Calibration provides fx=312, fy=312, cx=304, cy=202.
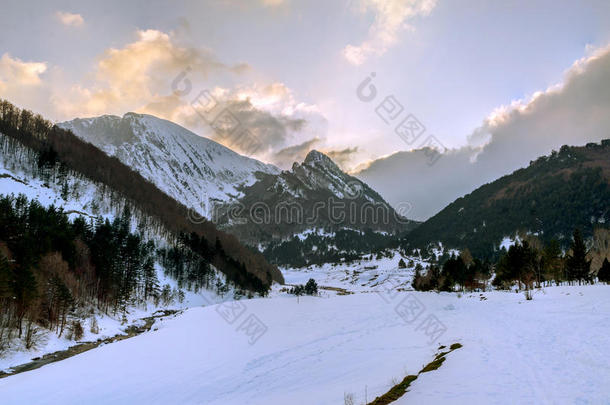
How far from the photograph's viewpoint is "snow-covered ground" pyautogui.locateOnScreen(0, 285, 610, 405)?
12898mm

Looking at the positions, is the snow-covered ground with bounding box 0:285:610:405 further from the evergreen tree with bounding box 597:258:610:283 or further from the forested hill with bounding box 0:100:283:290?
the forested hill with bounding box 0:100:283:290

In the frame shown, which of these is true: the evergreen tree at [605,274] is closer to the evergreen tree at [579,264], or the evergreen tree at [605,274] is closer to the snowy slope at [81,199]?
the evergreen tree at [579,264]

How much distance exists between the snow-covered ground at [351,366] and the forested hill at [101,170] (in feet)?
337

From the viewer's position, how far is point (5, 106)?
465ft

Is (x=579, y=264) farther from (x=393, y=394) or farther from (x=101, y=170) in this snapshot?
(x=101, y=170)

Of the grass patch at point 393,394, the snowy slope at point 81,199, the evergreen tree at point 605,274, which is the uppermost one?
the snowy slope at point 81,199

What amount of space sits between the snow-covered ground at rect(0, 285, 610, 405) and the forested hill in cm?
10281

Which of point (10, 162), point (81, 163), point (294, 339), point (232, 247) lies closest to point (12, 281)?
point (294, 339)

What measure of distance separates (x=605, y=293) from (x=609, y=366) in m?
34.0

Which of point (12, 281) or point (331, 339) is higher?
point (12, 281)

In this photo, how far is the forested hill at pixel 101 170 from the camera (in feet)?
427

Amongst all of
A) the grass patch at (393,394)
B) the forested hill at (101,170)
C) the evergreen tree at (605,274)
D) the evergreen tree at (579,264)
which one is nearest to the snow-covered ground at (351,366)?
the grass patch at (393,394)

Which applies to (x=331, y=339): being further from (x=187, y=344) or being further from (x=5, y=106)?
(x=5, y=106)

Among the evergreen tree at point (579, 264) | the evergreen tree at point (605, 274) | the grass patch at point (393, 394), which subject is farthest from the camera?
the evergreen tree at point (579, 264)
